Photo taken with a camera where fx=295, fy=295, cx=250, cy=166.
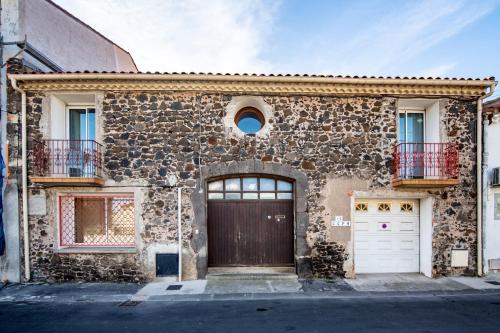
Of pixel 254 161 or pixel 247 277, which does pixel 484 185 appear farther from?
pixel 247 277

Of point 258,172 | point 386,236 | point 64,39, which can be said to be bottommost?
point 386,236

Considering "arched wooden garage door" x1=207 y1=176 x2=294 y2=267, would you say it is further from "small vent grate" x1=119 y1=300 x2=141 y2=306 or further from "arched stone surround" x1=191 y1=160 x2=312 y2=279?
"small vent grate" x1=119 y1=300 x2=141 y2=306

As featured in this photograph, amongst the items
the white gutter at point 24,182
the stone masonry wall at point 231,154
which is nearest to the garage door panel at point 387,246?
the stone masonry wall at point 231,154

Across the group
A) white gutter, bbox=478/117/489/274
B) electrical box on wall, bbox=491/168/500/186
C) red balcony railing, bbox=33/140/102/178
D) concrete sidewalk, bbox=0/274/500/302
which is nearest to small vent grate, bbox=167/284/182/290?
concrete sidewalk, bbox=0/274/500/302

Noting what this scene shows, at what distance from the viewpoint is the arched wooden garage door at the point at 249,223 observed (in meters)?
8.51

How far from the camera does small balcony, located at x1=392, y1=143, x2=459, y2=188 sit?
8.19 meters

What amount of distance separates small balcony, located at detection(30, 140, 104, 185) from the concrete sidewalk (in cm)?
271

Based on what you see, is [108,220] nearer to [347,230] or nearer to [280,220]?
[280,220]

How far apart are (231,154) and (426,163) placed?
5.62 metres

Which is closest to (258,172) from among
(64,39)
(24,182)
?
(24,182)

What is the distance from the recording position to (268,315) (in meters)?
5.85

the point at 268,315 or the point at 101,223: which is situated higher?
the point at 101,223

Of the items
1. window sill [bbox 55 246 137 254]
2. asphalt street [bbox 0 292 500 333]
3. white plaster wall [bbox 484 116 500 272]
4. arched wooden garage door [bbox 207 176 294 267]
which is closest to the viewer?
asphalt street [bbox 0 292 500 333]

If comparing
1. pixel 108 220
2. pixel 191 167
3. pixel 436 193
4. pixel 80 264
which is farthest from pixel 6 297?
pixel 436 193
